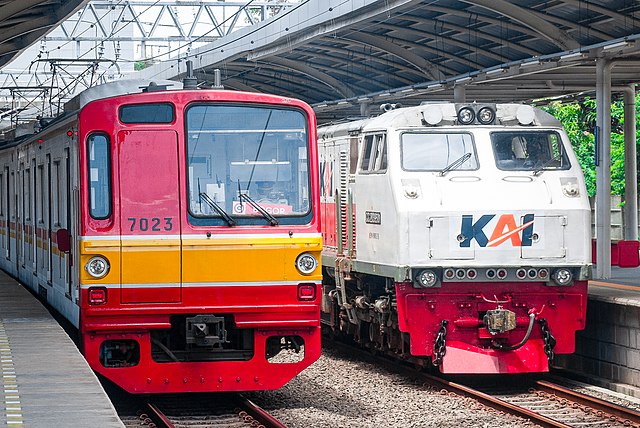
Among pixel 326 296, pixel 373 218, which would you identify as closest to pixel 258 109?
pixel 373 218

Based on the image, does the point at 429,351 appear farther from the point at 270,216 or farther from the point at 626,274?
the point at 626,274

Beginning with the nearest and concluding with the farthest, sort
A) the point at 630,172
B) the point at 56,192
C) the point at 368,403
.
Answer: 1. the point at 368,403
2. the point at 56,192
3. the point at 630,172

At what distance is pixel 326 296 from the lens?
1650cm

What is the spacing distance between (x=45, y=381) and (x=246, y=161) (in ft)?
9.82

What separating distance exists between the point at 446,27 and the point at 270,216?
8.45 metres

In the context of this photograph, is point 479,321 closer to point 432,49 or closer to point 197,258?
point 197,258

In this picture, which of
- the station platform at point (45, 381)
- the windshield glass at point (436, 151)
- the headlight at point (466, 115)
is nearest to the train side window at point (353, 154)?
the windshield glass at point (436, 151)

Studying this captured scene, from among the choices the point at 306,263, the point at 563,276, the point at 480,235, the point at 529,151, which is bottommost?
the point at 563,276

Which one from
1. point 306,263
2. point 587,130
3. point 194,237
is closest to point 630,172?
point 306,263

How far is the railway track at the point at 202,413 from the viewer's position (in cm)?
1060

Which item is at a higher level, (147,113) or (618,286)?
(147,113)

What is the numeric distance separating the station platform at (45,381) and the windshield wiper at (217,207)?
5.83 feet

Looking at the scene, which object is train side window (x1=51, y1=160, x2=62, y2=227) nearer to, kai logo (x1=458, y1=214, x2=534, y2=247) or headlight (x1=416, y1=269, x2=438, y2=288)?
headlight (x1=416, y1=269, x2=438, y2=288)

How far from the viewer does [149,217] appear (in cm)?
1091
